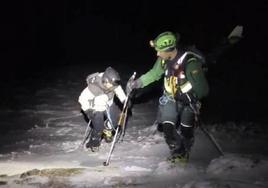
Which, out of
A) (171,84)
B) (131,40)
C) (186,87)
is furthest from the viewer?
(131,40)

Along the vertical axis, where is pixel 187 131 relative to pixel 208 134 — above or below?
below

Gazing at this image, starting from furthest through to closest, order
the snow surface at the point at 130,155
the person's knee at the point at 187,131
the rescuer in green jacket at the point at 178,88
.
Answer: the person's knee at the point at 187,131, the rescuer in green jacket at the point at 178,88, the snow surface at the point at 130,155

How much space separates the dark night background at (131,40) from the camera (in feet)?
50.6

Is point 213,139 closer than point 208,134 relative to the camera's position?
Yes

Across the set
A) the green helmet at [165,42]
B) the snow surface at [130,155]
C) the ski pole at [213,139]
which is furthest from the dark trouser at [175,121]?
the green helmet at [165,42]

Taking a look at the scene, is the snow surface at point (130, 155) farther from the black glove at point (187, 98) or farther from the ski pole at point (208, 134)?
the black glove at point (187, 98)

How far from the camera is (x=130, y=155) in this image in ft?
32.4

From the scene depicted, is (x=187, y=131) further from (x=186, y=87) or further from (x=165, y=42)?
(x=165, y=42)

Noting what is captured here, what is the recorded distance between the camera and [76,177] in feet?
27.5

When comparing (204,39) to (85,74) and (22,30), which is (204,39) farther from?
(22,30)

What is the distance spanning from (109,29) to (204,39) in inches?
618

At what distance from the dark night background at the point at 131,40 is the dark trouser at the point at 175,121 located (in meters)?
2.99

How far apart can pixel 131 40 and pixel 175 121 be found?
23321mm

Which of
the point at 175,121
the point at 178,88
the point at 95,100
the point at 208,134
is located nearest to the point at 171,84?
the point at 178,88
